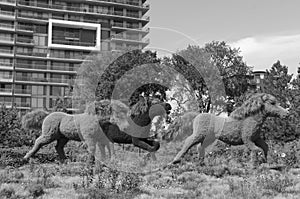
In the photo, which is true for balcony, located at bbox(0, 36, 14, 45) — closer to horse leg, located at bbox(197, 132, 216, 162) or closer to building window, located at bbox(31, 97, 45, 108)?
building window, located at bbox(31, 97, 45, 108)

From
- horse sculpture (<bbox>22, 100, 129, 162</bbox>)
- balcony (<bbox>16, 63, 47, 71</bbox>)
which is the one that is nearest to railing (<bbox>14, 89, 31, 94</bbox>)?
balcony (<bbox>16, 63, 47, 71</bbox>)

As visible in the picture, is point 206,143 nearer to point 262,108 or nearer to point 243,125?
point 243,125

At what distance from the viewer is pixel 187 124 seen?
13477 mm

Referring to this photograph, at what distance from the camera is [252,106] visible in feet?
36.4

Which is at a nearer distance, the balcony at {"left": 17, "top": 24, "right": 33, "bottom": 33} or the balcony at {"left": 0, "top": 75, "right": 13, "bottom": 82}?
the balcony at {"left": 0, "top": 75, "right": 13, "bottom": 82}

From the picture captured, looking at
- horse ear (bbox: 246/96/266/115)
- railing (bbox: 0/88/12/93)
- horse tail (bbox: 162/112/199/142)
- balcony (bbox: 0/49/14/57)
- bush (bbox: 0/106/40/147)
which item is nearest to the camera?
horse ear (bbox: 246/96/266/115)

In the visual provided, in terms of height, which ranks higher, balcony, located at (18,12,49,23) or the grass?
balcony, located at (18,12,49,23)

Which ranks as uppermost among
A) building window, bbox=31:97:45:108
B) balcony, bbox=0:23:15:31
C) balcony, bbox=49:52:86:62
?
balcony, bbox=0:23:15:31

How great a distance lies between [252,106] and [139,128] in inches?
133

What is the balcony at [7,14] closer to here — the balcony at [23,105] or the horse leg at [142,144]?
the balcony at [23,105]

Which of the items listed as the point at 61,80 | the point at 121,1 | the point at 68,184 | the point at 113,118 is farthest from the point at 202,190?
Result: the point at 121,1

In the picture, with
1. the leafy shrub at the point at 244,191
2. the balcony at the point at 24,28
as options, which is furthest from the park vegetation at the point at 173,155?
the balcony at the point at 24,28

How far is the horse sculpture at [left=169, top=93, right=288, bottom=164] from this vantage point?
10977mm

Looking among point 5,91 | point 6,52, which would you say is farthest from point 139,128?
point 6,52
